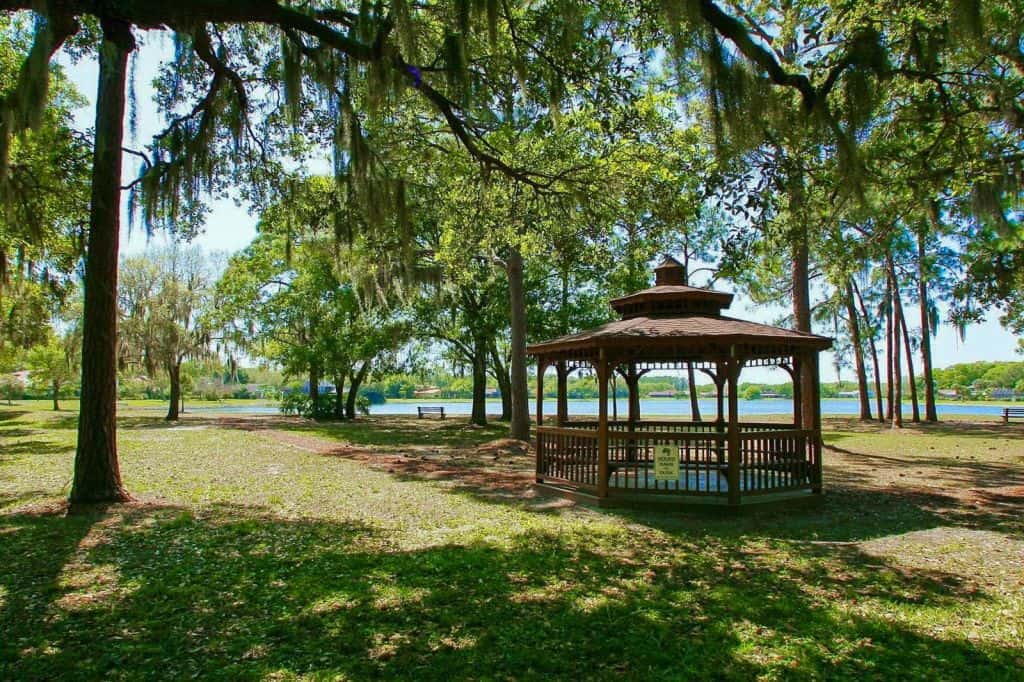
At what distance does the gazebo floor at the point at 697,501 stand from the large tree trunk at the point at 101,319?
6500 mm

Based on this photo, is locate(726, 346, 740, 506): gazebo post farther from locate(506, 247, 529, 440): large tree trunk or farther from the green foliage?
the green foliage

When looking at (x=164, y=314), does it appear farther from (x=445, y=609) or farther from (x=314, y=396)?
(x=445, y=609)

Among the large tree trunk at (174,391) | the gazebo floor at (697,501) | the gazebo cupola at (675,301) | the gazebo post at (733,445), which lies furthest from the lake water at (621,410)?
the gazebo post at (733,445)

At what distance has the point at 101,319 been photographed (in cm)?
731

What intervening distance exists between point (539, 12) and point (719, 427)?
7603mm

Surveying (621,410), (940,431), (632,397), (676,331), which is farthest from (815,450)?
(621,410)

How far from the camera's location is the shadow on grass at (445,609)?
350 centimetres

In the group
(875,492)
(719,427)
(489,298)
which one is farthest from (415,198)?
(489,298)

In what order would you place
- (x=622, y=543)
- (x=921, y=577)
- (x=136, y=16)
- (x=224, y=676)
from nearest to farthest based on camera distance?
(x=224, y=676) → (x=136, y=16) → (x=921, y=577) → (x=622, y=543)

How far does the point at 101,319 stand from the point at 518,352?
10.4 metres

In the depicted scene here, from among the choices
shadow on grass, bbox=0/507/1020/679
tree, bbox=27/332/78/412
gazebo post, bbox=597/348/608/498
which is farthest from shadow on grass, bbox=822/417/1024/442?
tree, bbox=27/332/78/412

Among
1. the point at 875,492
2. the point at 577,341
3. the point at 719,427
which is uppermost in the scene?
the point at 577,341

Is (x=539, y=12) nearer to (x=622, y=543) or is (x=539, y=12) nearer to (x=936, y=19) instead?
(x=936, y=19)

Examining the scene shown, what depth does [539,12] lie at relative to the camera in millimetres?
6809
